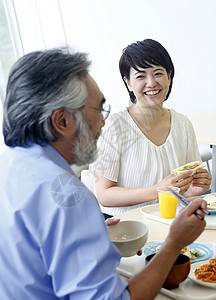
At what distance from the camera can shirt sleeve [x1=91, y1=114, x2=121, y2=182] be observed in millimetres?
1896

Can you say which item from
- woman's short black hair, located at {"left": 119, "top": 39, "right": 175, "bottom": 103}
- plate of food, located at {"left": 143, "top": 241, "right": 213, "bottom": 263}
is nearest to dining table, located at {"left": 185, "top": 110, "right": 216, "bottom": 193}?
woman's short black hair, located at {"left": 119, "top": 39, "right": 175, "bottom": 103}

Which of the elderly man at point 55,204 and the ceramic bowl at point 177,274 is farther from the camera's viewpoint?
the ceramic bowl at point 177,274

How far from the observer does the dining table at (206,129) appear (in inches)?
107

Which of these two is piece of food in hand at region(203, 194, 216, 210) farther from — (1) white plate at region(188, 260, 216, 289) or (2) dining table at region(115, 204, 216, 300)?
(1) white plate at region(188, 260, 216, 289)

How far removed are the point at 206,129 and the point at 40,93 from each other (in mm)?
2203

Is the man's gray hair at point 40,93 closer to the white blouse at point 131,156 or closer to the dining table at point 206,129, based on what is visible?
the white blouse at point 131,156

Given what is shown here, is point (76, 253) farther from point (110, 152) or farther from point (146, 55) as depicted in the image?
point (146, 55)

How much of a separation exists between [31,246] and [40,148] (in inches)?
9.2

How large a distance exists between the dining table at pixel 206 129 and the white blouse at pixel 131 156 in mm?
755

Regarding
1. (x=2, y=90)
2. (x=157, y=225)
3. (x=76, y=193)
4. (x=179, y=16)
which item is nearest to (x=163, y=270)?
(x=76, y=193)

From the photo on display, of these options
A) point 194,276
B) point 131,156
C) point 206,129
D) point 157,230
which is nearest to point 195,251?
point 194,276

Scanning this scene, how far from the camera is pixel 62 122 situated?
3.22ft

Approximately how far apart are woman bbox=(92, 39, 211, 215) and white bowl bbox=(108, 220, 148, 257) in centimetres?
52

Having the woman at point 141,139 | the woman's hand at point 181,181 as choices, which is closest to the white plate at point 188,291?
the woman's hand at point 181,181
